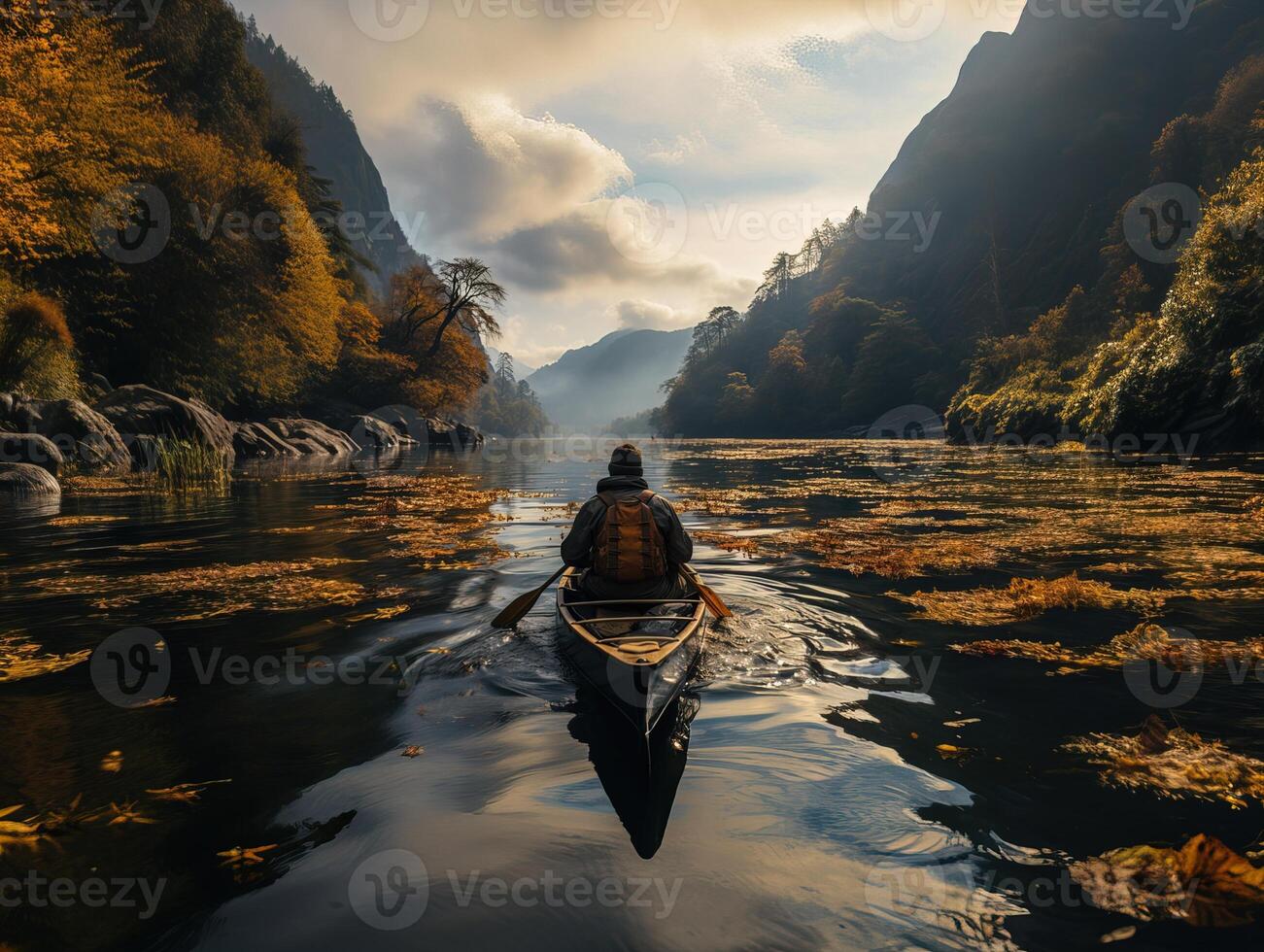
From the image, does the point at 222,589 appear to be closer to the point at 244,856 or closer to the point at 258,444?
the point at 244,856

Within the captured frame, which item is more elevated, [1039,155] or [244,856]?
[1039,155]

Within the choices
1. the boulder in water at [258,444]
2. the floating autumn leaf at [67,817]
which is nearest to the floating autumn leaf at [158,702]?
the floating autumn leaf at [67,817]

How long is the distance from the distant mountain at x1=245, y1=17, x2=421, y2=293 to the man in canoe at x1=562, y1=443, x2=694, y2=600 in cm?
15191

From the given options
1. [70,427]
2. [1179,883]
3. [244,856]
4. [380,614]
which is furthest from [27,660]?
[70,427]

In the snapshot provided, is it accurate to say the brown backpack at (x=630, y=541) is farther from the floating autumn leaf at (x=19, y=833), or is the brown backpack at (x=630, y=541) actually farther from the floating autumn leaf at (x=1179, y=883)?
the floating autumn leaf at (x=19, y=833)

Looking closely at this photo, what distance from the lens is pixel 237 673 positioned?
5.47 metres

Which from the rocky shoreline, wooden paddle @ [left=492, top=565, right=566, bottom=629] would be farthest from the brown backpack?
the rocky shoreline

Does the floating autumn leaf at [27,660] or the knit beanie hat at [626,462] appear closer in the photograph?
the floating autumn leaf at [27,660]

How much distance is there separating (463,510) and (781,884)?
1406cm

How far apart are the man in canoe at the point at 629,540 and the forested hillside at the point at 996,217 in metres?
60.0

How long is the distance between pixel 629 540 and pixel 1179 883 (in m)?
4.38

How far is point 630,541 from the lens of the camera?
20.5 feet

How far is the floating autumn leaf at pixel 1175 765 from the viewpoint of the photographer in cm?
341

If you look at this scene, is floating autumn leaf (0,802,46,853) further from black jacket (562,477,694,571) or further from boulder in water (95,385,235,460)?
boulder in water (95,385,235,460)
